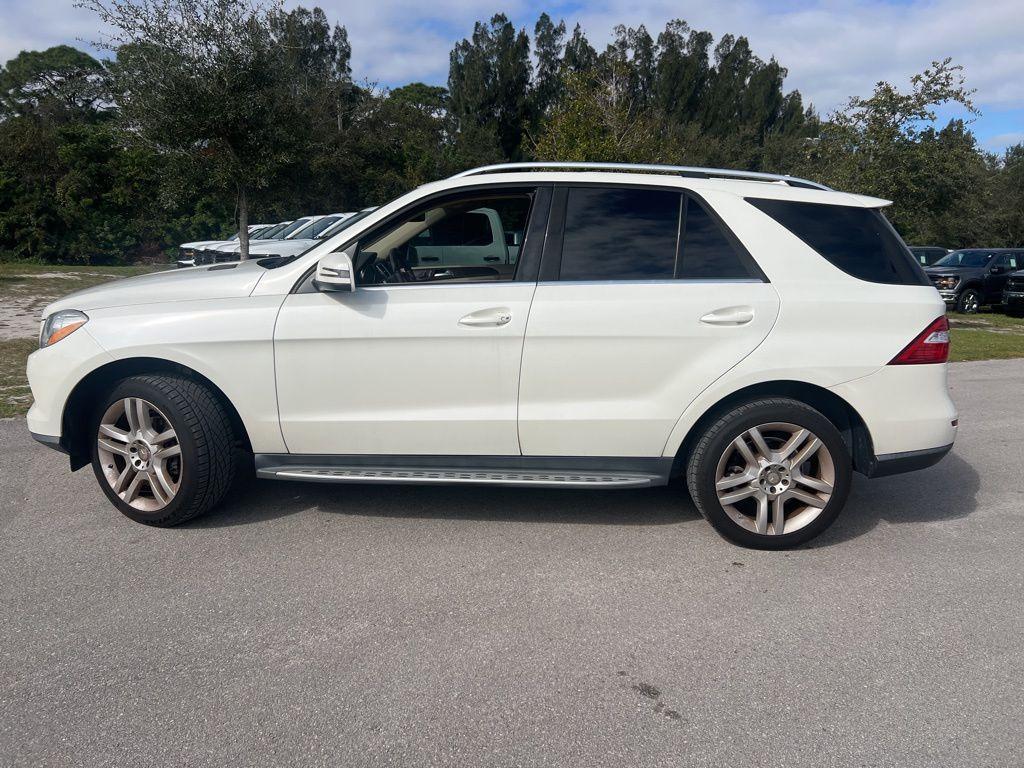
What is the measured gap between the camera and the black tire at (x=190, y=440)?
404 centimetres

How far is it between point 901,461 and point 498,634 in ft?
7.48

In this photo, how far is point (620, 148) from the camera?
15.0 m

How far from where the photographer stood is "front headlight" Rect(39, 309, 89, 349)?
4160mm

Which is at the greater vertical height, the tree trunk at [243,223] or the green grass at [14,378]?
the tree trunk at [243,223]

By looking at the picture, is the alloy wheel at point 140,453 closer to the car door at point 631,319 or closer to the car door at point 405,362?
the car door at point 405,362

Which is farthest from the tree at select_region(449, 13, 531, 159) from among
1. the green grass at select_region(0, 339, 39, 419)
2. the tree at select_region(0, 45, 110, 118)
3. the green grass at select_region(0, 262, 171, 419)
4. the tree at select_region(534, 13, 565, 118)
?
the green grass at select_region(0, 339, 39, 419)

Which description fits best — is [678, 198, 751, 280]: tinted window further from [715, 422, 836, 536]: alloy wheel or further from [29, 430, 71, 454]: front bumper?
[29, 430, 71, 454]: front bumper

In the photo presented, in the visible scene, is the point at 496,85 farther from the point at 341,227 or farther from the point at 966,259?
the point at 341,227

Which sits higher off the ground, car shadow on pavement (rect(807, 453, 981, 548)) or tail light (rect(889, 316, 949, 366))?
tail light (rect(889, 316, 949, 366))

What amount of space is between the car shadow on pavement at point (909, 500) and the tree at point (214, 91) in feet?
42.8

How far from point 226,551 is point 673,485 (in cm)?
277

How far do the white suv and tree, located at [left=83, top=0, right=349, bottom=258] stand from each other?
1172 cm

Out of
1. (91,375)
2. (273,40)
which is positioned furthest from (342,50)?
(91,375)

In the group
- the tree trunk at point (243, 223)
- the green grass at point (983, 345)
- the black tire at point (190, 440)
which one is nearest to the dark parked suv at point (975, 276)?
the green grass at point (983, 345)
